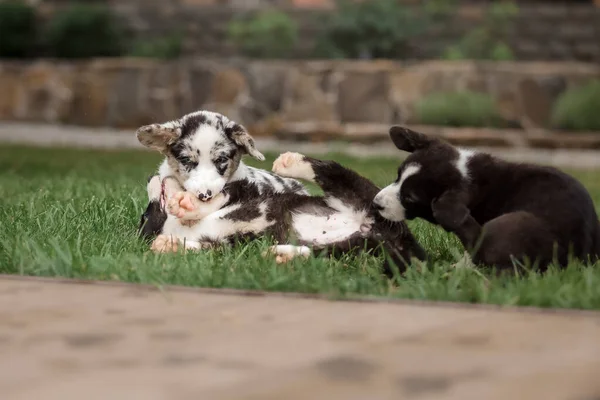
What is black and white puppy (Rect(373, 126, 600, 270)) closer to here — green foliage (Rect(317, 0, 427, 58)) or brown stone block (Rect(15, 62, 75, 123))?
green foliage (Rect(317, 0, 427, 58))

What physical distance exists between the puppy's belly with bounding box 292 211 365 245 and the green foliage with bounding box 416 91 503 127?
9.95 m

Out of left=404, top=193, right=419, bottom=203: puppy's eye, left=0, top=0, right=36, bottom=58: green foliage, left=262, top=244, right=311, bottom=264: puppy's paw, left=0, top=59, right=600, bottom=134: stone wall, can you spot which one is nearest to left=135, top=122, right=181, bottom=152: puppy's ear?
left=262, top=244, right=311, bottom=264: puppy's paw

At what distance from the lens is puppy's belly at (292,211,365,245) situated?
5031mm

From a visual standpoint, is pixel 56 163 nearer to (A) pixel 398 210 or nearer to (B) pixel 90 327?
(A) pixel 398 210

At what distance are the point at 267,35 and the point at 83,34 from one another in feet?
11.4

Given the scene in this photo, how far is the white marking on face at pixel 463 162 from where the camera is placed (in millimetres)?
4598

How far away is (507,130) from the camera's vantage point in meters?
15.0

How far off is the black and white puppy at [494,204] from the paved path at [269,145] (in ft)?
25.9

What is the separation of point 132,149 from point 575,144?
625 cm

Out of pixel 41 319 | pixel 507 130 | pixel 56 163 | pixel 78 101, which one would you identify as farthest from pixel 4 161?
pixel 41 319

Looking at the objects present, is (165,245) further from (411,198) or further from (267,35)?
(267,35)

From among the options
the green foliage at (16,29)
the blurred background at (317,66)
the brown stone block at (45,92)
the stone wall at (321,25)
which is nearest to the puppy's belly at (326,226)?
the blurred background at (317,66)

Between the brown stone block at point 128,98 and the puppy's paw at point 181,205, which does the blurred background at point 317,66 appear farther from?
the puppy's paw at point 181,205

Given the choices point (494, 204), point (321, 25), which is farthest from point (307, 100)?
point (494, 204)
